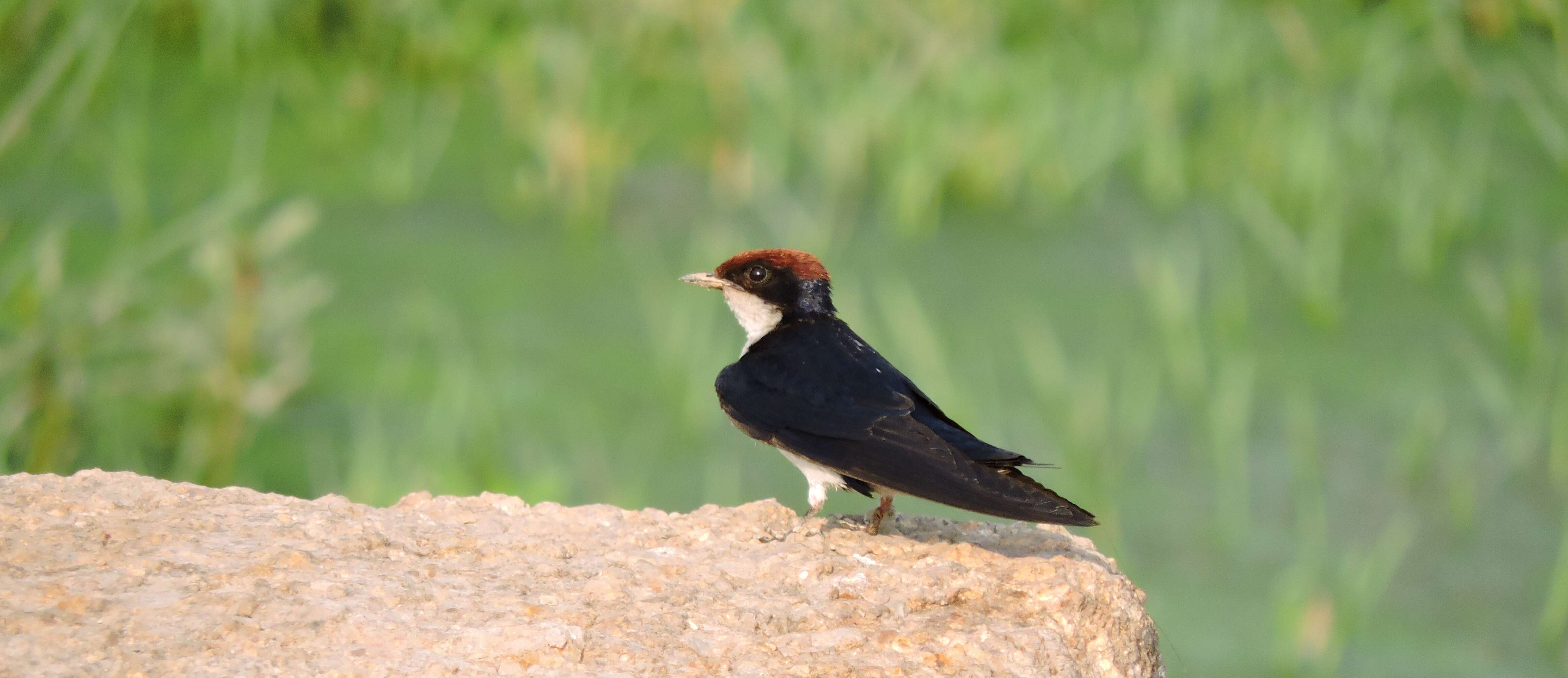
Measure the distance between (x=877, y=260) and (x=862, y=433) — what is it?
1600 mm

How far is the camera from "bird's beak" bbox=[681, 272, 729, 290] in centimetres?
214

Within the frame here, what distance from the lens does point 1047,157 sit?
3.73m

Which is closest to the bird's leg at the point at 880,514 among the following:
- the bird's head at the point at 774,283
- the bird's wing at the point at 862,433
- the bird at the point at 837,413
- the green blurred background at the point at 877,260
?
the bird at the point at 837,413

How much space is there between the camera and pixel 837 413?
73.0 inches

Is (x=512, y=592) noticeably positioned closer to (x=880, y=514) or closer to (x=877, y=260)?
(x=880, y=514)

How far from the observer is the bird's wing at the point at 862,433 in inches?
64.2

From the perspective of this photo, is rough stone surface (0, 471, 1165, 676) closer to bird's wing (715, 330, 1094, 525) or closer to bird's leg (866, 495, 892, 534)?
bird's leg (866, 495, 892, 534)

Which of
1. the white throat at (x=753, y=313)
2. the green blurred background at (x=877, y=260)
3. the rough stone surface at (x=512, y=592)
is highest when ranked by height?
the green blurred background at (x=877, y=260)

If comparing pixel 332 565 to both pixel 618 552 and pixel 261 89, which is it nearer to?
pixel 618 552

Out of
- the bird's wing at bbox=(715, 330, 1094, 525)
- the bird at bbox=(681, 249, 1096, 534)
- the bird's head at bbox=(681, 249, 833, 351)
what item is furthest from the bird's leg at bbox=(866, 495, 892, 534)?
the bird's head at bbox=(681, 249, 833, 351)

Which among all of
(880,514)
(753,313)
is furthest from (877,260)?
(880,514)

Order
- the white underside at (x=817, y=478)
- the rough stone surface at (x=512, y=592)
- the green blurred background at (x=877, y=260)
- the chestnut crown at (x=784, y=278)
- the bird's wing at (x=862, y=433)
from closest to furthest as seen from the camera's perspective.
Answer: the rough stone surface at (x=512, y=592) → the bird's wing at (x=862, y=433) → the white underside at (x=817, y=478) → the chestnut crown at (x=784, y=278) → the green blurred background at (x=877, y=260)

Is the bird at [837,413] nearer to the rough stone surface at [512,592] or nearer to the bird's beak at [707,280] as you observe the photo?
the bird's beak at [707,280]

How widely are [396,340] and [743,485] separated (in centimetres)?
82
